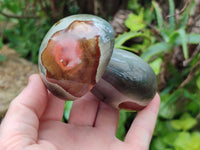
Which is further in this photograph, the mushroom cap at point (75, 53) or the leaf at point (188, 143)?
the leaf at point (188, 143)

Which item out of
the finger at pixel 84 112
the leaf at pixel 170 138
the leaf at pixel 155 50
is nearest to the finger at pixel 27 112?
the finger at pixel 84 112

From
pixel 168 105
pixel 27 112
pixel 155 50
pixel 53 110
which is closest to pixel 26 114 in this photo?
pixel 27 112

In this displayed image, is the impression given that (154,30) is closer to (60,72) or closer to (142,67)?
(142,67)

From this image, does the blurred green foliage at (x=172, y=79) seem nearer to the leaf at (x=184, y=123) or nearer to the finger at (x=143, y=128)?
the leaf at (x=184, y=123)

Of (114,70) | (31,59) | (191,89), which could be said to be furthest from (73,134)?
(31,59)

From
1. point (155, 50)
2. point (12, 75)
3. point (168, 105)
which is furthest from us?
point (12, 75)

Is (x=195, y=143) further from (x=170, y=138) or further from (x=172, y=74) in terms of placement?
(x=172, y=74)

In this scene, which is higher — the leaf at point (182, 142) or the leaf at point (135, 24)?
the leaf at point (135, 24)
